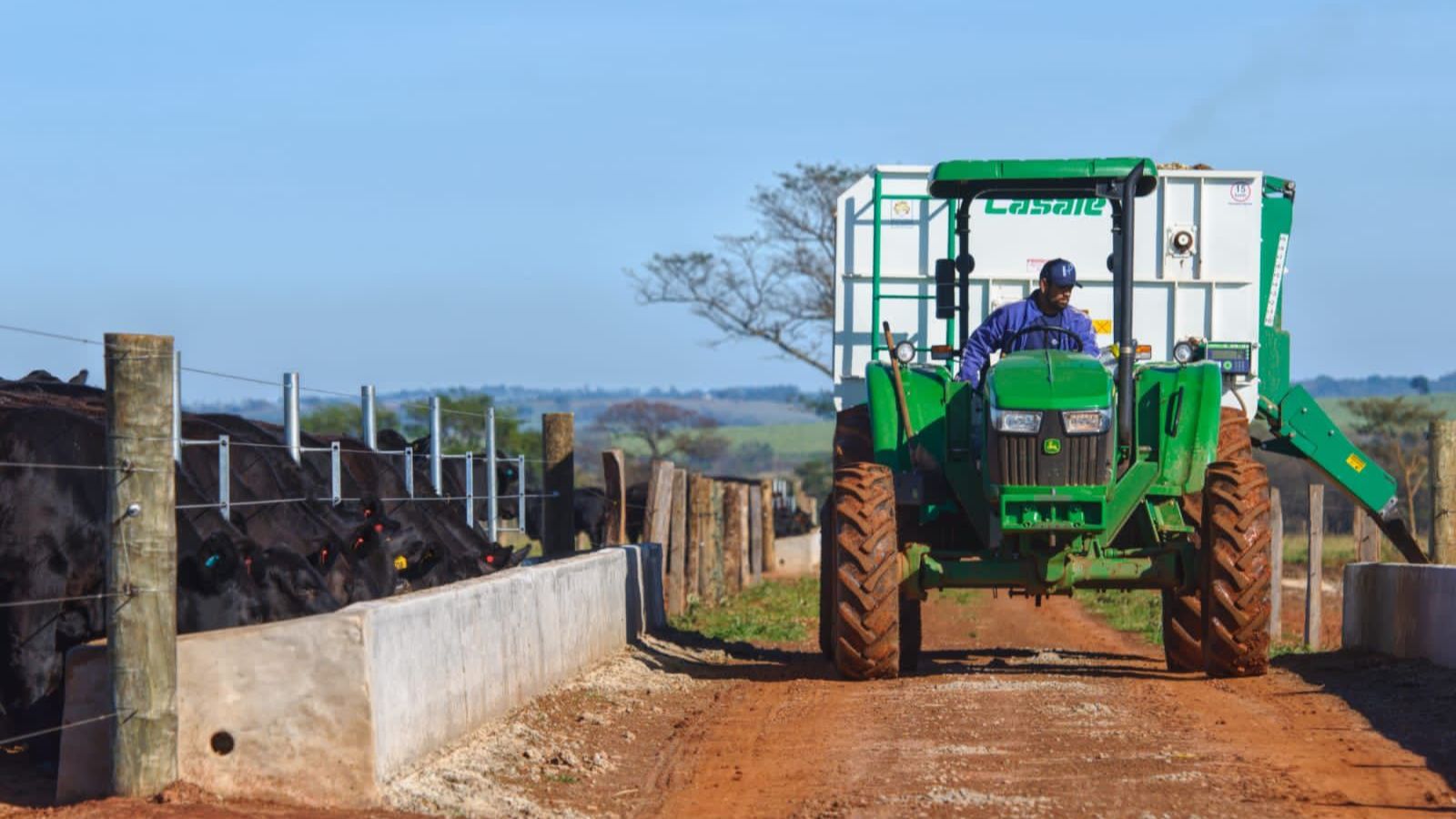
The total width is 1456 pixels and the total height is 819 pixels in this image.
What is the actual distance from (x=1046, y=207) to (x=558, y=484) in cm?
480

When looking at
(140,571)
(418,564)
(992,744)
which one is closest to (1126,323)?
(992,744)

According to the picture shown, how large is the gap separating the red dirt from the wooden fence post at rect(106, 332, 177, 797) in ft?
0.73

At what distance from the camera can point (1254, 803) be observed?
7.48 metres

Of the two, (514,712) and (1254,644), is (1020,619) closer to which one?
(1254,644)

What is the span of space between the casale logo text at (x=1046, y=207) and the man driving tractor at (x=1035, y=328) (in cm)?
336

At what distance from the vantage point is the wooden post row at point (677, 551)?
19094 mm

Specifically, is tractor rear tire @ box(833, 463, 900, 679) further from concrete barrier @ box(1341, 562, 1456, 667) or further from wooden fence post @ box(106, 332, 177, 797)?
wooden fence post @ box(106, 332, 177, 797)

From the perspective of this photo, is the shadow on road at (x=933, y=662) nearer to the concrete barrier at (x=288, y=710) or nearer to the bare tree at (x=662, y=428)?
the concrete barrier at (x=288, y=710)

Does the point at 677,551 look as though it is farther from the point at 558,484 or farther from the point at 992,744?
the point at 992,744

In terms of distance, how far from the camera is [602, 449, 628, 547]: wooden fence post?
17.5 metres

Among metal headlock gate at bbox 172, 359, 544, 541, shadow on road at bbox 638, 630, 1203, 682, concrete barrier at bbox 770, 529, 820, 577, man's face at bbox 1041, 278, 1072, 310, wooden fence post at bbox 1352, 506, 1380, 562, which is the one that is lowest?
concrete barrier at bbox 770, 529, 820, 577

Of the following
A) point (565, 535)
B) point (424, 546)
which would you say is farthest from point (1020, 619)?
point (424, 546)

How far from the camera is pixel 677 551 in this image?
19.2 metres

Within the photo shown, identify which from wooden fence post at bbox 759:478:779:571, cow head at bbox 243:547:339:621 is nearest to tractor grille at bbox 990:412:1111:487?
cow head at bbox 243:547:339:621
